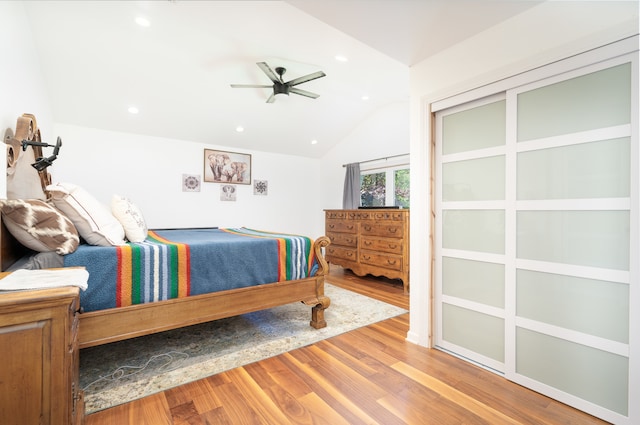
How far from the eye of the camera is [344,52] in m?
2.61

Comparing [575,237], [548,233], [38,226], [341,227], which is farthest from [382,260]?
[38,226]

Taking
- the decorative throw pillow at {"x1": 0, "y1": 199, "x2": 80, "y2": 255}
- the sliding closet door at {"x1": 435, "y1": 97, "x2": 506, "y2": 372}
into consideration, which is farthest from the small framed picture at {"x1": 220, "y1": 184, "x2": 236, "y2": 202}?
the sliding closet door at {"x1": 435, "y1": 97, "x2": 506, "y2": 372}

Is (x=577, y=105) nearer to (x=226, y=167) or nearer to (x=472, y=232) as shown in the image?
(x=472, y=232)

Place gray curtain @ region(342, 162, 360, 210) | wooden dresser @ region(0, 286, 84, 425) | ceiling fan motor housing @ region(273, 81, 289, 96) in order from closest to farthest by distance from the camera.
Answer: wooden dresser @ region(0, 286, 84, 425) < ceiling fan motor housing @ region(273, 81, 289, 96) < gray curtain @ region(342, 162, 360, 210)

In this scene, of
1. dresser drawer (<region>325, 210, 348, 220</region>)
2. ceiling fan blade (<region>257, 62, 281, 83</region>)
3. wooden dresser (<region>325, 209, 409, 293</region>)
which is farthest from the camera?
dresser drawer (<region>325, 210, 348, 220</region>)

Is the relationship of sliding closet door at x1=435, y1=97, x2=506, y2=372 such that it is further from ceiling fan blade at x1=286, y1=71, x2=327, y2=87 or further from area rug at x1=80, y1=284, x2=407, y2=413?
ceiling fan blade at x1=286, y1=71, x2=327, y2=87

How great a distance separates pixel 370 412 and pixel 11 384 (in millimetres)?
1426

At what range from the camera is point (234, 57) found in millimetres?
3430

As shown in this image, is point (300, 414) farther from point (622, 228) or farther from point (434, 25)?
point (434, 25)

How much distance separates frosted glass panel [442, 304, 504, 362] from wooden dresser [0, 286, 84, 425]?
2.15 m

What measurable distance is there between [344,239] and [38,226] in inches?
145

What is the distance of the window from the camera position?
4.96m

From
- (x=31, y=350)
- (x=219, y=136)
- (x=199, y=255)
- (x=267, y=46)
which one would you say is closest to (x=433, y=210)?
(x=199, y=255)

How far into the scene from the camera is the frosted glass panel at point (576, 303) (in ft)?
4.63
